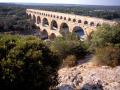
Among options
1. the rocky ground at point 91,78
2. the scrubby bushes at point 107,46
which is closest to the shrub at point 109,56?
the scrubby bushes at point 107,46

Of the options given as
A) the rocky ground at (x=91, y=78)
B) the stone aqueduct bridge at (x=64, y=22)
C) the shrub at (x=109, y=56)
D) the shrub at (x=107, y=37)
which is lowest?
the stone aqueduct bridge at (x=64, y=22)

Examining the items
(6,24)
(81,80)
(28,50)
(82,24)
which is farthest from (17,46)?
(6,24)

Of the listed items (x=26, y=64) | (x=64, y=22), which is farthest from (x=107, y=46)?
(x=64, y=22)

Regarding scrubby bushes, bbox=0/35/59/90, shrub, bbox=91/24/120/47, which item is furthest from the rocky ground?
shrub, bbox=91/24/120/47

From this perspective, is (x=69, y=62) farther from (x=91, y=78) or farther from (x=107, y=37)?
(x=91, y=78)

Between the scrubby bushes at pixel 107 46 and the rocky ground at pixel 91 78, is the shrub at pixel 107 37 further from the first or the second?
the rocky ground at pixel 91 78

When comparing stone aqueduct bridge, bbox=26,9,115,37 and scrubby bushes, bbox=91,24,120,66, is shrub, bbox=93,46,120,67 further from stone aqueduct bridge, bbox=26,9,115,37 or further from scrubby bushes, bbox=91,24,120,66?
stone aqueduct bridge, bbox=26,9,115,37
